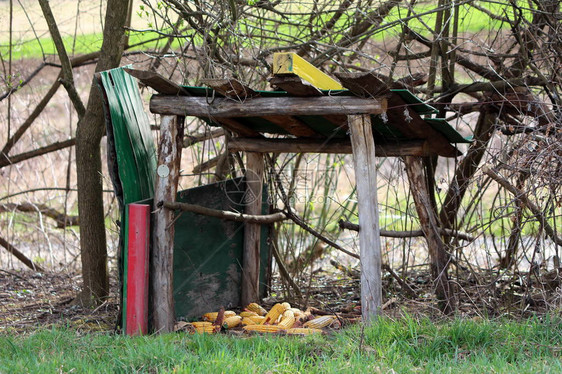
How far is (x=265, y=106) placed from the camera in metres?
6.00

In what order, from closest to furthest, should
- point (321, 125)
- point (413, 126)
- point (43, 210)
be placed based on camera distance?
point (413, 126) → point (321, 125) → point (43, 210)

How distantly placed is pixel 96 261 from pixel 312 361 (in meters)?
3.88

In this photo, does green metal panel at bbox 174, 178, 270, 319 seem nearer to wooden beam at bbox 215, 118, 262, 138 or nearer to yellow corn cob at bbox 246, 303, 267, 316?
yellow corn cob at bbox 246, 303, 267, 316

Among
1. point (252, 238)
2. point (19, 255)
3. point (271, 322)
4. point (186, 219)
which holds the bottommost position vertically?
point (271, 322)

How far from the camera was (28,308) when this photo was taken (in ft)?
25.2

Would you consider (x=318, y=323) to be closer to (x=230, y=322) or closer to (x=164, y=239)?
(x=230, y=322)

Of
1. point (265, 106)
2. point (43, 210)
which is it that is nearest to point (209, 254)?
point (265, 106)

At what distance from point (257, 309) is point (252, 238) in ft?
2.98

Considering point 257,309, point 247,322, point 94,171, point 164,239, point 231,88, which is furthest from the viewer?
point 94,171

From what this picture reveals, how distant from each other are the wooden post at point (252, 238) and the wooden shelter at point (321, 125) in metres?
0.45

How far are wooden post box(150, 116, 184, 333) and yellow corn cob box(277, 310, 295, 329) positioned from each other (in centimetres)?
103

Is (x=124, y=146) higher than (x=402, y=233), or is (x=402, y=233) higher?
(x=124, y=146)

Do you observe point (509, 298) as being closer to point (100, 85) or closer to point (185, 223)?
point (185, 223)

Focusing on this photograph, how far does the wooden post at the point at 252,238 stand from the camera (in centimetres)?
780
